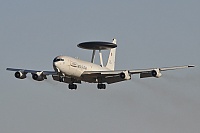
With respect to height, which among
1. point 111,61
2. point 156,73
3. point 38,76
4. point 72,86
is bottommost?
point 72,86

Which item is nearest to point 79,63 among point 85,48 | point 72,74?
point 72,74

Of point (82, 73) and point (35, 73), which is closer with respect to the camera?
point (82, 73)

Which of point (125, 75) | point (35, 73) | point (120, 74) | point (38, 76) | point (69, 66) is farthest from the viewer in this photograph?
point (35, 73)

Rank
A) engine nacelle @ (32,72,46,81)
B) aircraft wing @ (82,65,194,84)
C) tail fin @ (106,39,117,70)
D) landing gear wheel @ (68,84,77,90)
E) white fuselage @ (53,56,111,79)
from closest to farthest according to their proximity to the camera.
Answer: aircraft wing @ (82,65,194,84)
white fuselage @ (53,56,111,79)
engine nacelle @ (32,72,46,81)
landing gear wheel @ (68,84,77,90)
tail fin @ (106,39,117,70)

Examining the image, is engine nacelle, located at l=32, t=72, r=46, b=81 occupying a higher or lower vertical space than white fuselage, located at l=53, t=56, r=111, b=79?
lower

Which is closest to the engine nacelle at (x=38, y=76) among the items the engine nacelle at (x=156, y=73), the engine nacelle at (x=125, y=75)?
the engine nacelle at (x=125, y=75)

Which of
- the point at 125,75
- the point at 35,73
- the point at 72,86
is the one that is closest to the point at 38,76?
the point at 35,73

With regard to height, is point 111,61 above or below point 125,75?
below

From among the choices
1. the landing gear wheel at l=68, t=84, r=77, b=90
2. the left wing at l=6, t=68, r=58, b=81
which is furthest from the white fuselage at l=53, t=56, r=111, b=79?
the landing gear wheel at l=68, t=84, r=77, b=90

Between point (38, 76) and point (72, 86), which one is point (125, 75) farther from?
point (38, 76)

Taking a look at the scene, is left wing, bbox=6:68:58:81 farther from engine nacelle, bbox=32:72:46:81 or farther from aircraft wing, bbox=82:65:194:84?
aircraft wing, bbox=82:65:194:84

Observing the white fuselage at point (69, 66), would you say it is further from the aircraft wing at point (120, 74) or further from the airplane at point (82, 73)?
the aircraft wing at point (120, 74)

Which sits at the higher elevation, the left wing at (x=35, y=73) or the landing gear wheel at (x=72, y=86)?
the left wing at (x=35, y=73)

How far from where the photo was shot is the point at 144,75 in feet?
513
